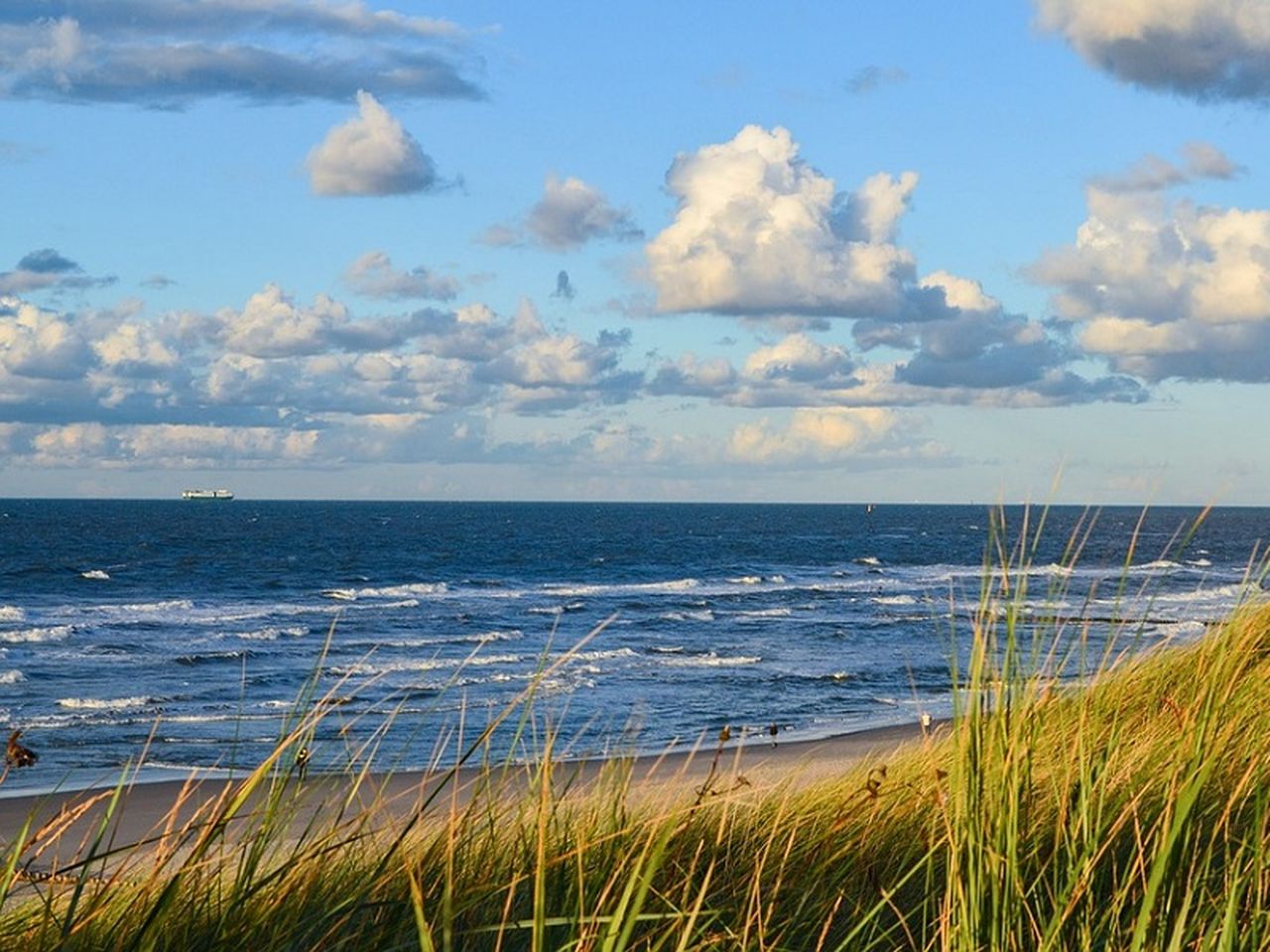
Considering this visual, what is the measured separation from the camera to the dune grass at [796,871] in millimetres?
3031

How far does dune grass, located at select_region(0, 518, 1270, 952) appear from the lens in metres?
3.03

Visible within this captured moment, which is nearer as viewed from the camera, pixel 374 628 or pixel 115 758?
pixel 115 758

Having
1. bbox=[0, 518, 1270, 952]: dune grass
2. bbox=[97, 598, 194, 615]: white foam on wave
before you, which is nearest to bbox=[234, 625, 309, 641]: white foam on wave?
bbox=[97, 598, 194, 615]: white foam on wave

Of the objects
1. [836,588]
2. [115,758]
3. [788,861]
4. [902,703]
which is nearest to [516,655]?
[902,703]

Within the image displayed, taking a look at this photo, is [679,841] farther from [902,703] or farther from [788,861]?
[902,703]

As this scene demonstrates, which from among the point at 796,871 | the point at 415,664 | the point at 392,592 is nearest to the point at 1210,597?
the point at 415,664

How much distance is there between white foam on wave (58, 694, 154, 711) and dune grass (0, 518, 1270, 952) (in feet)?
53.2

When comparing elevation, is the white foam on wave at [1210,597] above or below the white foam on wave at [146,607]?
above

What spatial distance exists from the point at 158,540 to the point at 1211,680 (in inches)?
3381

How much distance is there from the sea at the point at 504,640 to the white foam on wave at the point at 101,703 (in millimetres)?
47

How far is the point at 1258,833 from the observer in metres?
3.28

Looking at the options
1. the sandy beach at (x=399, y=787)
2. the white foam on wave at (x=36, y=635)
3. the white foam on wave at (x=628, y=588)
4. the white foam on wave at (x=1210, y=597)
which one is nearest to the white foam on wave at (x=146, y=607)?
the white foam on wave at (x=36, y=635)

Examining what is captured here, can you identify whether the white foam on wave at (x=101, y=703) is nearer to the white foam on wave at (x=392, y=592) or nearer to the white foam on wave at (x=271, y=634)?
the white foam on wave at (x=271, y=634)

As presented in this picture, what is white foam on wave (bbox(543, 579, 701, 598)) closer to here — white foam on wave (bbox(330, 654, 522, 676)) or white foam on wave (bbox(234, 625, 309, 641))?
white foam on wave (bbox(234, 625, 309, 641))
